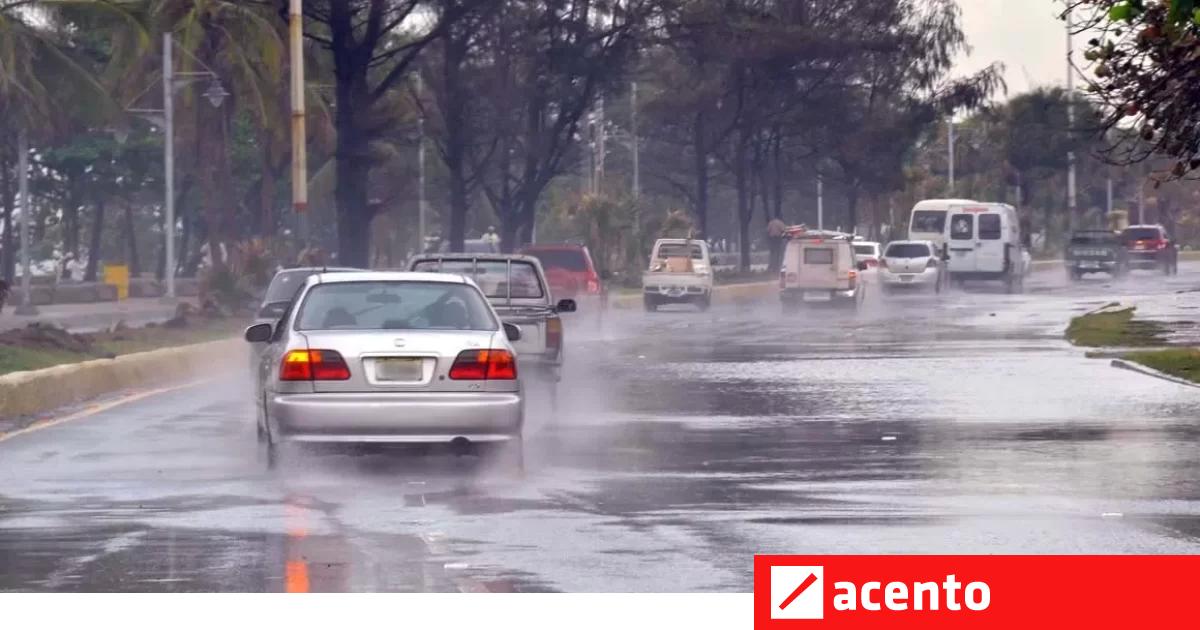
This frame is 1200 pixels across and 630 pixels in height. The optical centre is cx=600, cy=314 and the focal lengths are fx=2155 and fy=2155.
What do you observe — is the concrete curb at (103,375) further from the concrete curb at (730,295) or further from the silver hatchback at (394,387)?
the concrete curb at (730,295)

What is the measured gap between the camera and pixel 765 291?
216 feet

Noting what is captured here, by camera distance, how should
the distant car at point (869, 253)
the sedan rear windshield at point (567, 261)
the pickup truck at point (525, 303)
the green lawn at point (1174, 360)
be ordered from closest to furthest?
the pickup truck at point (525, 303), the green lawn at point (1174, 360), the sedan rear windshield at point (567, 261), the distant car at point (869, 253)

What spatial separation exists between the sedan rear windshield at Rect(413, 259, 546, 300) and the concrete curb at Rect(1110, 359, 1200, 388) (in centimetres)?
740

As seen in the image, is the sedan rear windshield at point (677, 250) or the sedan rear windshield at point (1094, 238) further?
the sedan rear windshield at point (1094, 238)

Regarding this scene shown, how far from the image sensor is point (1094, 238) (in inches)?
2936

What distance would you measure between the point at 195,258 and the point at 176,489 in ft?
217

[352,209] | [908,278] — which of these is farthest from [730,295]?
[352,209]

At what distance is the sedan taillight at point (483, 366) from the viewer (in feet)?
50.6

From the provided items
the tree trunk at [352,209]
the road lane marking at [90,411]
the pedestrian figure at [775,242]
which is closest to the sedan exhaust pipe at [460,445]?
the road lane marking at [90,411]

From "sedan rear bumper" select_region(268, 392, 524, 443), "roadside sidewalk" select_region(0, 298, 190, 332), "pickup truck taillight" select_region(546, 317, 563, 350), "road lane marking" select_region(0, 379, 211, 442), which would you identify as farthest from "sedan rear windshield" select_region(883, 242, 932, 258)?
"sedan rear bumper" select_region(268, 392, 524, 443)

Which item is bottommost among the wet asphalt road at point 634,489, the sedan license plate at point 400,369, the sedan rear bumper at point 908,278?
the wet asphalt road at point 634,489

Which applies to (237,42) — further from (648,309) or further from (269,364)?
(269,364)

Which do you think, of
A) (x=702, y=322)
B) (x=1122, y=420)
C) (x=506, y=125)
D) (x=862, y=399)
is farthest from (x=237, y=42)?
(x=1122, y=420)

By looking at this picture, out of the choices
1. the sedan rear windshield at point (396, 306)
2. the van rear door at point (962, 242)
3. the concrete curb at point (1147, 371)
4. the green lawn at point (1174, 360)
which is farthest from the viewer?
the van rear door at point (962, 242)
